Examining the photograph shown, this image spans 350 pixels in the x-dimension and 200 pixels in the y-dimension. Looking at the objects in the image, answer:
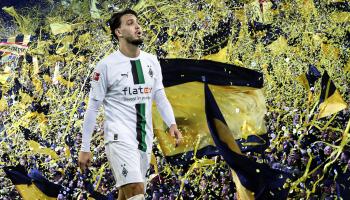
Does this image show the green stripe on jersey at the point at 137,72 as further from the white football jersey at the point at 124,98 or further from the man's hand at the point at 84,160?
the man's hand at the point at 84,160

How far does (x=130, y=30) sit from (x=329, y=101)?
9.07ft

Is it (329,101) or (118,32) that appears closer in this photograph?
(118,32)

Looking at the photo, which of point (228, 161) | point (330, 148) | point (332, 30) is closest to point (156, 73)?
point (228, 161)

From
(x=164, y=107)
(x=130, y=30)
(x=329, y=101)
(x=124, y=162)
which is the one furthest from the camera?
(x=329, y=101)

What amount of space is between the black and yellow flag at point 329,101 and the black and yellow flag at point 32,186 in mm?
2641

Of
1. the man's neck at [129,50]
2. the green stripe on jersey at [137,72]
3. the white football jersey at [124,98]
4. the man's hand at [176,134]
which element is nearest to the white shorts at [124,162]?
the white football jersey at [124,98]

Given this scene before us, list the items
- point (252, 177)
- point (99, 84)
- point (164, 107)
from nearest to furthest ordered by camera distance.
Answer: point (99, 84) → point (164, 107) → point (252, 177)

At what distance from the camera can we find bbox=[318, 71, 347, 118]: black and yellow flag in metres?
5.52

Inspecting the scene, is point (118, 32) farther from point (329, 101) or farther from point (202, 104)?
point (329, 101)

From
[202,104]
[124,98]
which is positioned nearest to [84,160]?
[124,98]

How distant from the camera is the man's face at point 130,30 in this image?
3477 mm

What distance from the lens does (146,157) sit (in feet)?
11.3

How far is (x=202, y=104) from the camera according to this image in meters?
5.72

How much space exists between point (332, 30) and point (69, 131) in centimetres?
344
